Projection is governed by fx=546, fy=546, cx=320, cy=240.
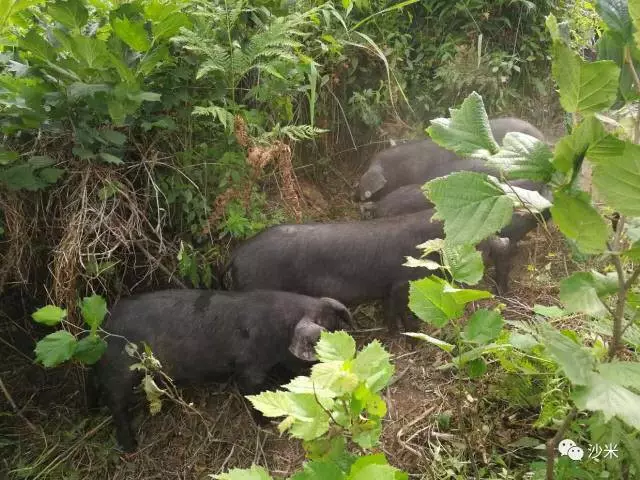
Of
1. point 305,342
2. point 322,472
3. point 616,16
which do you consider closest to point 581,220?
point 616,16

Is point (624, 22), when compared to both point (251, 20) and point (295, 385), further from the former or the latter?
point (251, 20)

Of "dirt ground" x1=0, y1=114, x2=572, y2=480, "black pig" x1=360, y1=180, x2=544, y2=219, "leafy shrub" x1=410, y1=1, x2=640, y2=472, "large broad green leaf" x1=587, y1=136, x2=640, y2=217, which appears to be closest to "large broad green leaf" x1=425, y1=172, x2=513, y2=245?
"leafy shrub" x1=410, y1=1, x2=640, y2=472

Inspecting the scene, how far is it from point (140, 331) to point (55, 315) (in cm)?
52

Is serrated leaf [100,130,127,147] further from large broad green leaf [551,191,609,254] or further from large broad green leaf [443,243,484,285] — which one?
large broad green leaf [551,191,609,254]

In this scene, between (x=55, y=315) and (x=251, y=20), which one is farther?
(x=251, y=20)

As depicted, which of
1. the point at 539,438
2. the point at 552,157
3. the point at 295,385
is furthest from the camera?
the point at 539,438

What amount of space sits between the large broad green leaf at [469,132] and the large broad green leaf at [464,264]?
0.66 meters

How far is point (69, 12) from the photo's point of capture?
9.92ft

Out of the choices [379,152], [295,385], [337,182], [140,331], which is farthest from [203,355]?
[379,152]

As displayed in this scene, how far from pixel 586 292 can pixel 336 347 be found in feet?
2.59

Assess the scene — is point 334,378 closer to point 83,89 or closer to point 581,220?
point 581,220

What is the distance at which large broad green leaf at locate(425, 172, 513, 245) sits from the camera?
1.48 m

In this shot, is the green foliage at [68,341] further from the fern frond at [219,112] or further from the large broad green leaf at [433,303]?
the large broad green leaf at [433,303]

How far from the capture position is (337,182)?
5.23 metres
